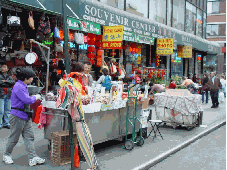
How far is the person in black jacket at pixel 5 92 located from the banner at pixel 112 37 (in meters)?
4.59

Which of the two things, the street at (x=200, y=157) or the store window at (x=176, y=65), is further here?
the store window at (x=176, y=65)

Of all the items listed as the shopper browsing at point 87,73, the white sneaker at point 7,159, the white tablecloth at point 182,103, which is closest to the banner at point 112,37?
the white tablecloth at point 182,103

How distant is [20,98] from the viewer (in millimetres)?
5238

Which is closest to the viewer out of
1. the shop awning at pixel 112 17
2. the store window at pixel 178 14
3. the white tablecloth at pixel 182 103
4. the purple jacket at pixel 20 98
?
the purple jacket at pixel 20 98

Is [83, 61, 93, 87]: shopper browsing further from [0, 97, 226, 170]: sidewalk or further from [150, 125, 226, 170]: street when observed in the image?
[150, 125, 226, 170]: street

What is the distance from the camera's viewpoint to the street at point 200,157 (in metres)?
5.99

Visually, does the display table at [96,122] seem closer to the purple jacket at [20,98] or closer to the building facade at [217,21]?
the purple jacket at [20,98]

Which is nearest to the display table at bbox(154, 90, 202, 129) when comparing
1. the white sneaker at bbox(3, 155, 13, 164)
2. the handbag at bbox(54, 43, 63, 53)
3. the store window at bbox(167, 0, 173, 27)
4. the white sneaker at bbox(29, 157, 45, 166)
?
the handbag at bbox(54, 43, 63, 53)

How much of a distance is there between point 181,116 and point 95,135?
4.27m

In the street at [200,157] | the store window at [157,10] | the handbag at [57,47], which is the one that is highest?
the store window at [157,10]

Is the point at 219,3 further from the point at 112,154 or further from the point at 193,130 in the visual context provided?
the point at 112,154

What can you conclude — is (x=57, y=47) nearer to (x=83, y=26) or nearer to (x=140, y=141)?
(x=83, y=26)

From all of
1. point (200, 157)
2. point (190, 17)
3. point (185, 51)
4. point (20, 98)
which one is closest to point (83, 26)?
point (20, 98)

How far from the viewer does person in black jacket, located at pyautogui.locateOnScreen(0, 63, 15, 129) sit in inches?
315
